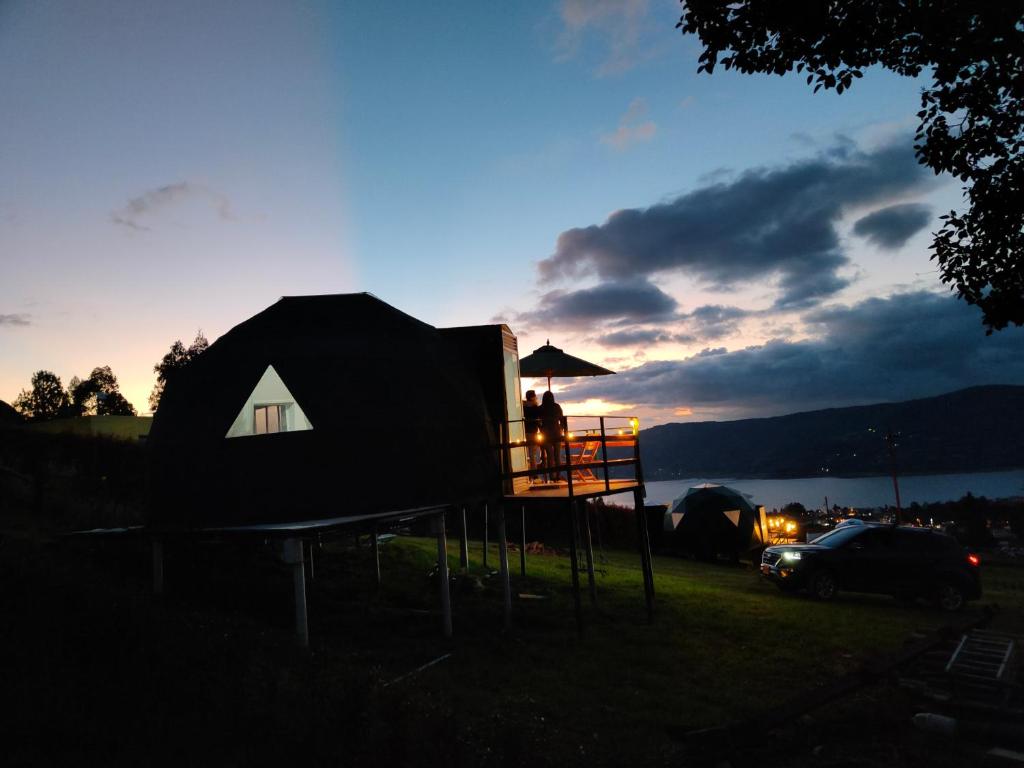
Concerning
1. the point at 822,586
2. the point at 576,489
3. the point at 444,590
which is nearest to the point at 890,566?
the point at 822,586

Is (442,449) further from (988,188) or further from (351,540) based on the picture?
(351,540)

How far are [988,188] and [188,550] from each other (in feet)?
65.1

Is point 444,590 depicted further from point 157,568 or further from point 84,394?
point 84,394

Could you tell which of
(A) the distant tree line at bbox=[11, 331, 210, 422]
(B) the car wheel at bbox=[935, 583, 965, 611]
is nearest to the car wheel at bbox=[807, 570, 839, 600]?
(B) the car wheel at bbox=[935, 583, 965, 611]

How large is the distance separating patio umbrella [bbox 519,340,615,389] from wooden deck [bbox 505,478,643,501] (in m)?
2.76

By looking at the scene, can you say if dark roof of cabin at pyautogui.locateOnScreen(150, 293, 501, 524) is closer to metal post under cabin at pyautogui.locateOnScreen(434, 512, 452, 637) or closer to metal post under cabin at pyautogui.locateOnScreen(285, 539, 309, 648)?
metal post under cabin at pyautogui.locateOnScreen(434, 512, 452, 637)

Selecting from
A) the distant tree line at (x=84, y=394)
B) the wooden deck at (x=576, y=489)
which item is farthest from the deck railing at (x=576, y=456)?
the distant tree line at (x=84, y=394)

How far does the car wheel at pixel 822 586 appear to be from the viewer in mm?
18766

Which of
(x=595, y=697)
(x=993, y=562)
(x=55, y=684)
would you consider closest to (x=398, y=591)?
(x=595, y=697)

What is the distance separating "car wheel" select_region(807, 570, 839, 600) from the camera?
61.6ft

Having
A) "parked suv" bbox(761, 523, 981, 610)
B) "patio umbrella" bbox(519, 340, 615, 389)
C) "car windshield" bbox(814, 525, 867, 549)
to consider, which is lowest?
"parked suv" bbox(761, 523, 981, 610)

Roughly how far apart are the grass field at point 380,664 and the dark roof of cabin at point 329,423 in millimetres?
2452

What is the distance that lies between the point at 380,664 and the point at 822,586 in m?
13.4

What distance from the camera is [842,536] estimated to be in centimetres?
1888
